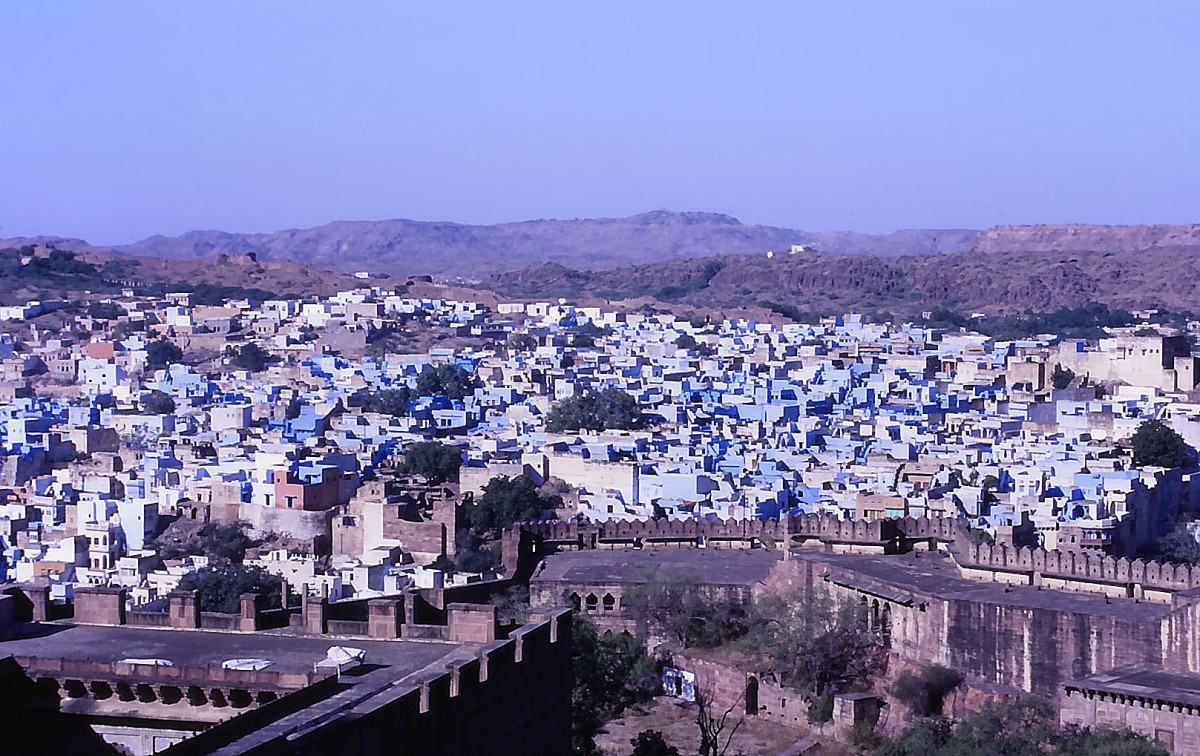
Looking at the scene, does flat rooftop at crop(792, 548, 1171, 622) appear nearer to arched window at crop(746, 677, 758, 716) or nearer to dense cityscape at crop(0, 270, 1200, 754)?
dense cityscape at crop(0, 270, 1200, 754)

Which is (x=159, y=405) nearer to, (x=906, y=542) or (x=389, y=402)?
(x=389, y=402)

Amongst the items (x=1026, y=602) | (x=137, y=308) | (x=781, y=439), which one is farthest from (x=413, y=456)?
(x=137, y=308)

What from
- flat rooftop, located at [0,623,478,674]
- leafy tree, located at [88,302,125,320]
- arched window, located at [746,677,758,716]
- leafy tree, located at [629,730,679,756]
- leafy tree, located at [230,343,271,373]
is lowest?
arched window, located at [746,677,758,716]

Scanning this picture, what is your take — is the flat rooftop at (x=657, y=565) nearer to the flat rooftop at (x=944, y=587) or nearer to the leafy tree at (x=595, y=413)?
the flat rooftop at (x=944, y=587)

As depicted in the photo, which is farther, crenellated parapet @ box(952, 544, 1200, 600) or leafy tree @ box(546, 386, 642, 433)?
leafy tree @ box(546, 386, 642, 433)

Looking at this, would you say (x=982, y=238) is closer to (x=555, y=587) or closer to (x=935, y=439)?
(x=935, y=439)

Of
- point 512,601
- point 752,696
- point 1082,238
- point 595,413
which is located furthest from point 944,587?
point 1082,238

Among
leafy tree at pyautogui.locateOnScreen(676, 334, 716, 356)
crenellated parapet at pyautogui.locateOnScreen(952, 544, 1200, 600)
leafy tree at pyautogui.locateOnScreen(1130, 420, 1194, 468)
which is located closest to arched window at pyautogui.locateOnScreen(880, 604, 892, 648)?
crenellated parapet at pyautogui.locateOnScreen(952, 544, 1200, 600)
